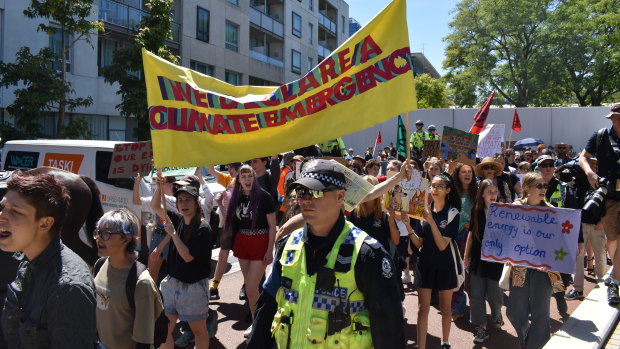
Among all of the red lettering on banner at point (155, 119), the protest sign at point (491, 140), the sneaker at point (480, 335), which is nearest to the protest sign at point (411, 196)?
the sneaker at point (480, 335)

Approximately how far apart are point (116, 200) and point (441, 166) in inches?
226

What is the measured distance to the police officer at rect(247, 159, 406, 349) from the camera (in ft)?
8.00

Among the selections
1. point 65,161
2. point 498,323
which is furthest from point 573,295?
point 65,161

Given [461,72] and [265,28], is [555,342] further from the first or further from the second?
[461,72]

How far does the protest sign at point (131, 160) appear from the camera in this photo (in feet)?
20.4

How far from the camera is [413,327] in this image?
6.15 metres

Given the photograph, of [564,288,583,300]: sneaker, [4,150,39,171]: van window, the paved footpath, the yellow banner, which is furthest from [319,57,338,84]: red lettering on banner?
[4,150,39,171]: van window

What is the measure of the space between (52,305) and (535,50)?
4222cm

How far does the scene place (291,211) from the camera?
215 inches

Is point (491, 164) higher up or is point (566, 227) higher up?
point (491, 164)

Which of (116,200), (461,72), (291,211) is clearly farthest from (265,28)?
(291,211)

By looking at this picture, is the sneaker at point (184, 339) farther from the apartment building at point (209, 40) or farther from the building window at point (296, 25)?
the building window at point (296, 25)

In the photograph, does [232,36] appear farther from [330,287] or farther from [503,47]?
[330,287]

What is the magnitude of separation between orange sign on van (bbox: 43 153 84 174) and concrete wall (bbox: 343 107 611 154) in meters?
18.9
